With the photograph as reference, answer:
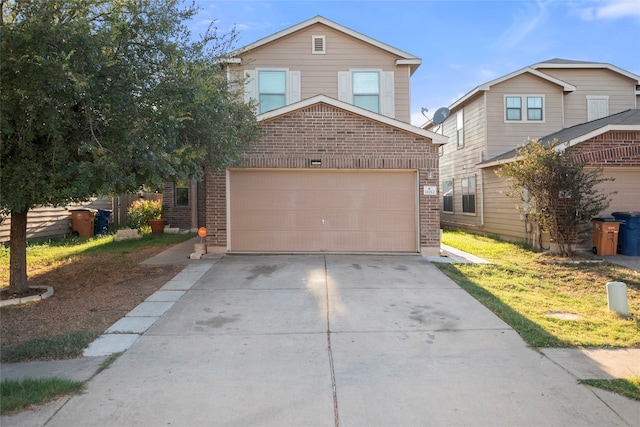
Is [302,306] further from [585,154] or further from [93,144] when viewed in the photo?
[585,154]

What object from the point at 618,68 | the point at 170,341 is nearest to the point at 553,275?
the point at 170,341

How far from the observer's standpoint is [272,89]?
46.3 feet

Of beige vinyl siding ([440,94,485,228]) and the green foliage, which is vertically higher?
beige vinyl siding ([440,94,485,228])

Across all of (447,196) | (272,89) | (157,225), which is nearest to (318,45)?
(272,89)

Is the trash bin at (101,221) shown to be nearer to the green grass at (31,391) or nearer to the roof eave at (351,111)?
the roof eave at (351,111)

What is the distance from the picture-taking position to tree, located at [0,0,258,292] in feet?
18.3

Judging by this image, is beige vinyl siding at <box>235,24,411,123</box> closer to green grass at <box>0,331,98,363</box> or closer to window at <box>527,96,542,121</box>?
window at <box>527,96,542,121</box>

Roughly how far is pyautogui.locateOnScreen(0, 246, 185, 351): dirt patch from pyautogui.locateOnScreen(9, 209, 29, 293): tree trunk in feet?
1.88

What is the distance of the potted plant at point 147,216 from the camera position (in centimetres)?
1691

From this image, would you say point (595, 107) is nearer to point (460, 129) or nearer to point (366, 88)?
point (460, 129)

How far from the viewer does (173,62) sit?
21.3ft

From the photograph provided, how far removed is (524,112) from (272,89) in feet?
32.2

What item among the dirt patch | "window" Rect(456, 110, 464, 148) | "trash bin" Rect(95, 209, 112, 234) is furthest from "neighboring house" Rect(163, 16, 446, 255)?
"window" Rect(456, 110, 464, 148)

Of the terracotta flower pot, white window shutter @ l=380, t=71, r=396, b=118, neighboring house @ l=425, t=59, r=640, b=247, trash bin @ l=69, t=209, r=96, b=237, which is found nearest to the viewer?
white window shutter @ l=380, t=71, r=396, b=118
